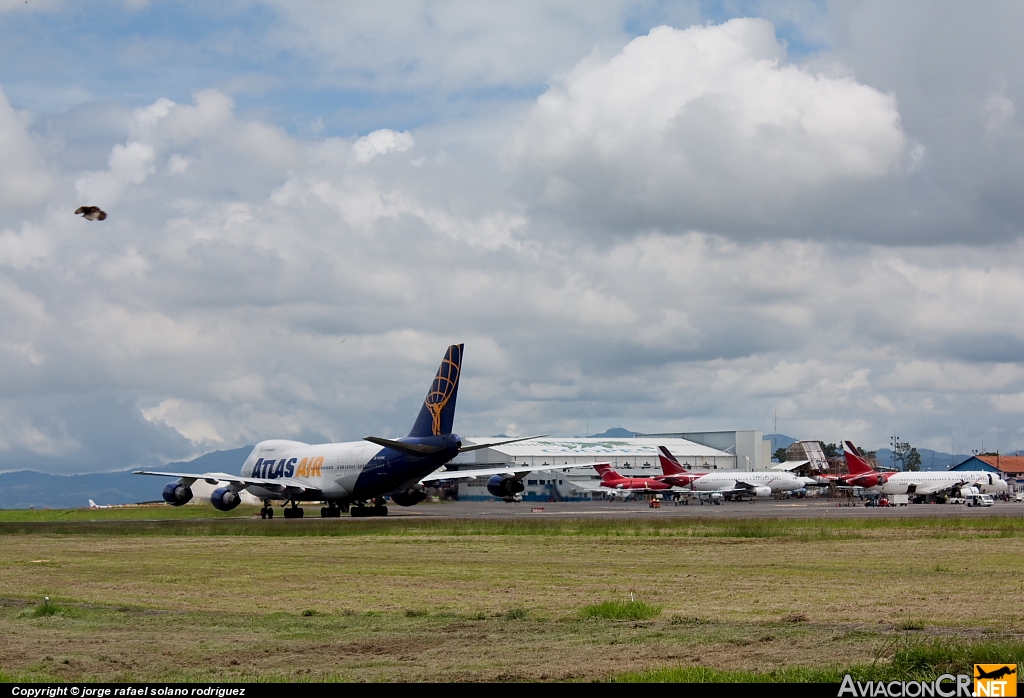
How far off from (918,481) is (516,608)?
110420 mm

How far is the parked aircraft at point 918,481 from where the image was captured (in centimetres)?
11938

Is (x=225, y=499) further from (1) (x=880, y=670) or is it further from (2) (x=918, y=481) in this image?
(2) (x=918, y=481)

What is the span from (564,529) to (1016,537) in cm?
1946

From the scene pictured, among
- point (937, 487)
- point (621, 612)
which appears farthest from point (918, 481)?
point (621, 612)

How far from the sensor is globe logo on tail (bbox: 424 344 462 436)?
63969mm

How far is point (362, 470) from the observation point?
66.8 m

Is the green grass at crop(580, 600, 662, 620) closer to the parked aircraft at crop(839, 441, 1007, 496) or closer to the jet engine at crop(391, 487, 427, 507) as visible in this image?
the jet engine at crop(391, 487, 427, 507)

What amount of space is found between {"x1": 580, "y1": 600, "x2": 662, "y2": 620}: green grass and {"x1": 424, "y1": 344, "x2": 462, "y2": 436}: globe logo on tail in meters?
45.2

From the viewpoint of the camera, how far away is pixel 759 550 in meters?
37.4

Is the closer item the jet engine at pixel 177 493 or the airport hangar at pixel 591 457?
the jet engine at pixel 177 493

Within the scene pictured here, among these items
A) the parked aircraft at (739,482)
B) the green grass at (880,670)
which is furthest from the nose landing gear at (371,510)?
the parked aircraft at (739,482)

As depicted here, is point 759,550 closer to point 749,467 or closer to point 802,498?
point 802,498

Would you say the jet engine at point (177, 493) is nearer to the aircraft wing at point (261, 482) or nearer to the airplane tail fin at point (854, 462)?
the aircraft wing at point (261, 482)

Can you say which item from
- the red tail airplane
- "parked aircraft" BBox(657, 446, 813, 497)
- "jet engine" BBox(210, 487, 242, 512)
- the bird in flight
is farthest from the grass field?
the red tail airplane
